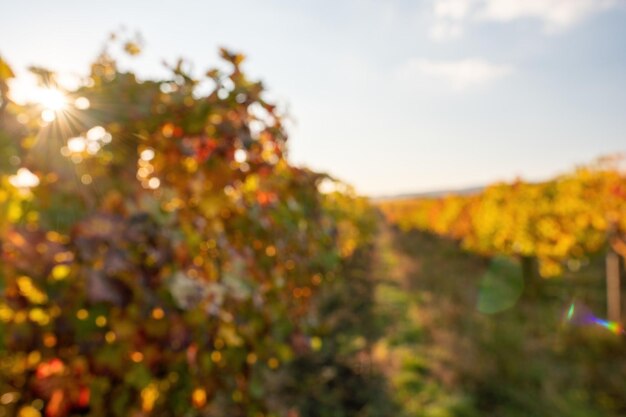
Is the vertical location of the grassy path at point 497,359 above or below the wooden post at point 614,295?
below

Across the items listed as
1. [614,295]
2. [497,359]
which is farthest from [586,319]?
[497,359]

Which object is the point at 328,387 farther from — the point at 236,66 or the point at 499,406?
the point at 236,66

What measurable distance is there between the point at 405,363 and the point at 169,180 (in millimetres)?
5605

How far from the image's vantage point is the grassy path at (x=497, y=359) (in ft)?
18.3

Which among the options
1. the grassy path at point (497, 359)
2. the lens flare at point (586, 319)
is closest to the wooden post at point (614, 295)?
the lens flare at point (586, 319)

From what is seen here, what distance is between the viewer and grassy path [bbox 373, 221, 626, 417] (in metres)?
5.57

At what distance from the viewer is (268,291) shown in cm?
209

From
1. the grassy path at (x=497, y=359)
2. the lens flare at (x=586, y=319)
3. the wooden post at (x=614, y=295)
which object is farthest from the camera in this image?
the wooden post at (x=614, y=295)

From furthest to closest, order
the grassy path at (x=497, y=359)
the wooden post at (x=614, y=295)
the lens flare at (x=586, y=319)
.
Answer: the wooden post at (x=614, y=295)
the lens flare at (x=586, y=319)
the grassy path at (x=497, y=359)

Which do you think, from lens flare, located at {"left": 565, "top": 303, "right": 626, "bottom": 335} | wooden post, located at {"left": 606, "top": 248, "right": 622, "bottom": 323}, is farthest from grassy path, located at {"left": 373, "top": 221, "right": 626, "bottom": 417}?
wooden post, located at {"left": 606, "top": 248, "right": 622, "bottom": 323}

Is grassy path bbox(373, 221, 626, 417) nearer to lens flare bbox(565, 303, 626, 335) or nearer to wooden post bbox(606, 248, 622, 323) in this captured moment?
lens flare bbox(565, 303, 626, 335)

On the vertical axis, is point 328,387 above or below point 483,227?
below

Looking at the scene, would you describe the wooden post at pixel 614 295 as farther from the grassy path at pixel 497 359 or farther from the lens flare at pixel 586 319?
the grassy path at pixel 497 359

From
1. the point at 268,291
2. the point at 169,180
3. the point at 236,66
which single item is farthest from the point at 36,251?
the point at 268,291
